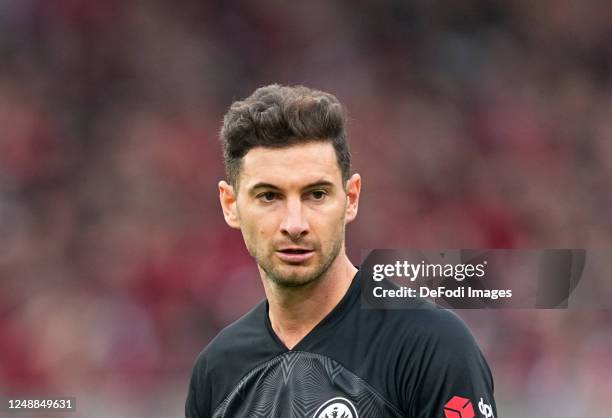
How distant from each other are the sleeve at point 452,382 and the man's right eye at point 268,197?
67 centimetres

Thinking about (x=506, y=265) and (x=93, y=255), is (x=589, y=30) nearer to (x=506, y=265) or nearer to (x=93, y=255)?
(x=506, y=265)

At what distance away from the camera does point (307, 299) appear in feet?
10.6

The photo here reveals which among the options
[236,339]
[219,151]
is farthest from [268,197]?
[219,151]

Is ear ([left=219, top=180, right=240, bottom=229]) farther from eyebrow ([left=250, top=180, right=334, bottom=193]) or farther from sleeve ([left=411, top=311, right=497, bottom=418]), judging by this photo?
sleeve ([left=411, top=311, right=497, bottom=418])

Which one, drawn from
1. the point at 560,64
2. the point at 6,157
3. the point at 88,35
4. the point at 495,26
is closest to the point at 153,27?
the point at 88,35

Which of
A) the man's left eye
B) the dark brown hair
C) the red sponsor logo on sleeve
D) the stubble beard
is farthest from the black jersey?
the dark brown hair

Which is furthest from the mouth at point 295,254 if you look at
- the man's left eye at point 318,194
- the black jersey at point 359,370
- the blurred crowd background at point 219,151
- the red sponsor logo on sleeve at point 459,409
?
the blurred crowd background at point 219,151

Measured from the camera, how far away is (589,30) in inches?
328

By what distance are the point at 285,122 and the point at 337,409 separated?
95 centimetres

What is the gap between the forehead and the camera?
308cm

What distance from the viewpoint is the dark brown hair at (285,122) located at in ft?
10.4

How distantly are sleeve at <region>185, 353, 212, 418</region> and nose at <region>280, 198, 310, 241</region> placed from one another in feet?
2.62

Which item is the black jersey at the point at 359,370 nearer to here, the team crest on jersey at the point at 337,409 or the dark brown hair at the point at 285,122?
the team crest on jersey at the point at 337,409

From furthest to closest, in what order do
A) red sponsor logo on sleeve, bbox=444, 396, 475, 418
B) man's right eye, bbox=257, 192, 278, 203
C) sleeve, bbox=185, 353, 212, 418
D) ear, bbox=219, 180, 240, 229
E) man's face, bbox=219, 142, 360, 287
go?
sleeve, bbox=185, 353, 212, 418
ear, bbox=219, 180, 240, 229
man's right eye, bbox=257, 192, 278, 203
man's face, bbox=219, 142, 360, 287
red sponsor logo on sleeve, bbox=444, 396, 475, 418
